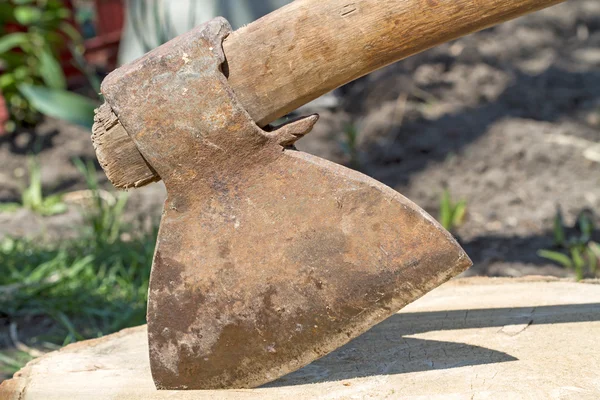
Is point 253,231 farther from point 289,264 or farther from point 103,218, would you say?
point 103,218

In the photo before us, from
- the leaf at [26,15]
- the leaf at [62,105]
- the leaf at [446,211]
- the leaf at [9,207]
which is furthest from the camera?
the leaf at [26,15]

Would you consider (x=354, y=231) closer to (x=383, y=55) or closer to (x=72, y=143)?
(x=383, y=55)

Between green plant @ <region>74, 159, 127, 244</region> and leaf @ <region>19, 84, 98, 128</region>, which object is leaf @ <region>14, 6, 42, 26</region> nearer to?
leaf @ <region>19, 84, 98, 128</region>

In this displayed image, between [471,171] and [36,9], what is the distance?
2921 mm

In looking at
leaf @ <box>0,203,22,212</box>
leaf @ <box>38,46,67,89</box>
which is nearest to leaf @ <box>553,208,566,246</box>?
leaf @ <box>0,203,22,212</box>

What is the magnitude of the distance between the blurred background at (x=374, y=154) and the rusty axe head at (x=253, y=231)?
127cm

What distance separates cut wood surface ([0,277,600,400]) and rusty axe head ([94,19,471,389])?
15cm

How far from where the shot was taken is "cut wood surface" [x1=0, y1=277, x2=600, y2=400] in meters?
1.45

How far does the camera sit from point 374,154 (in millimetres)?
4148

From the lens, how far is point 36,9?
4723mm

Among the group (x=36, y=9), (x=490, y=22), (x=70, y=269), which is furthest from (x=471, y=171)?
(x=36, y=9)

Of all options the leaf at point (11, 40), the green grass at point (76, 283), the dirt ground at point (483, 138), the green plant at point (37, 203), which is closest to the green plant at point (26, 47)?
the leaf at point (11, 40)

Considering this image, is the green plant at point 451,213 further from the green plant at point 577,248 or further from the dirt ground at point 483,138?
the green plant at point 577,248

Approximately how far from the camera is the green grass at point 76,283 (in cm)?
273
